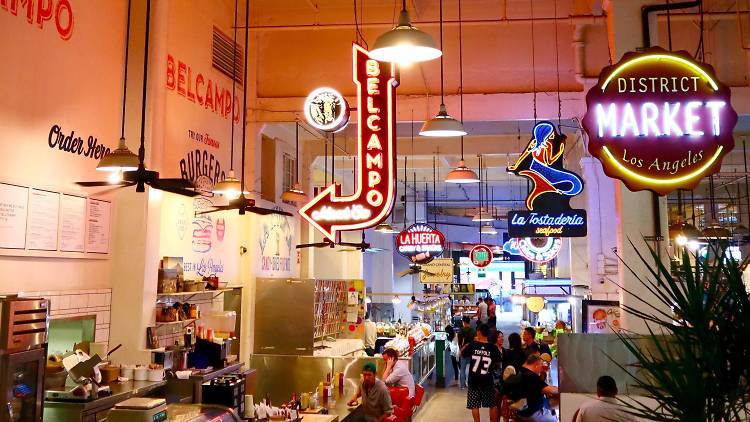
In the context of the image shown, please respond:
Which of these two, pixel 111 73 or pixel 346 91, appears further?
pixel 346 91

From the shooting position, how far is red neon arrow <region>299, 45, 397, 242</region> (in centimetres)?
782

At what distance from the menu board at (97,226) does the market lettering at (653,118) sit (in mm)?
5520

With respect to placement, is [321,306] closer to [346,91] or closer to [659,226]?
[346,91]

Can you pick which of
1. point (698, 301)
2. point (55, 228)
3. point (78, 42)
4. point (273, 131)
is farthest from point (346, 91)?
point (698, 301)

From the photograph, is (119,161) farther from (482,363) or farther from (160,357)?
(482,363)

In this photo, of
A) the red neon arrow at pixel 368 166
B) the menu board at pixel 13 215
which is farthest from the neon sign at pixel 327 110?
the menu board at pixel 13 215

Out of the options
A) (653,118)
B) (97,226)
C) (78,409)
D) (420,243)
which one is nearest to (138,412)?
(78,409)

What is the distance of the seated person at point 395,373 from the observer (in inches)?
386

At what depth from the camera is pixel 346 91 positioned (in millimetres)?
11695

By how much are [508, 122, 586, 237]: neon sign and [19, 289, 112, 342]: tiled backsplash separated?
5.58 metres

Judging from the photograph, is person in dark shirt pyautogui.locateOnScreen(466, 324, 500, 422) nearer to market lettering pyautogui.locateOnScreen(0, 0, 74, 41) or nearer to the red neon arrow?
the red neon arrow

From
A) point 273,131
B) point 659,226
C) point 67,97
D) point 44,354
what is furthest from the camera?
point 273,131

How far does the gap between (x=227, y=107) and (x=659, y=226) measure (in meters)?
7.17

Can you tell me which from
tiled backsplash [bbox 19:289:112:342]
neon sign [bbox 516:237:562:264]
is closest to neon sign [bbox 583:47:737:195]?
tiled backsplash [bbox 19:289:112:342]
